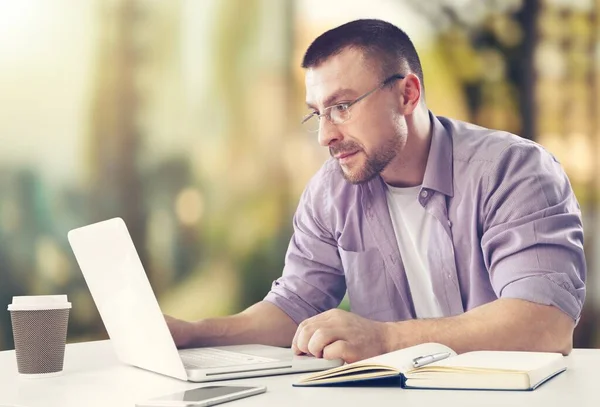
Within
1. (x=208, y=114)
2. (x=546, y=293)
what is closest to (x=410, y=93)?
(x=546, y=293)

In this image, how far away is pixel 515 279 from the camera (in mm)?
1520

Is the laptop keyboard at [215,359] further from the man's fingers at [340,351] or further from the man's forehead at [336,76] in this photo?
the man's forehead at [336,76]

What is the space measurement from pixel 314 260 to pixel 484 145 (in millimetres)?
488

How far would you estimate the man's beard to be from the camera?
6.30 feet

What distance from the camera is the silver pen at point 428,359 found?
3.45ft

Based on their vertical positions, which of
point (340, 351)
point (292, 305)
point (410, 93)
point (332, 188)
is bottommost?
point (292, 305)

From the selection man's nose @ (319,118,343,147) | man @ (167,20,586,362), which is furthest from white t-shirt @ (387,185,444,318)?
man's nose @ (319,118,343,147)

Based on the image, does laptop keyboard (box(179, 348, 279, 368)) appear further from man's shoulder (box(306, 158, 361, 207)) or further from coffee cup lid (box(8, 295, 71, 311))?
man's shoulder (box(306, 158, 361, 207))

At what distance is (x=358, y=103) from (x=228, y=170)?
2.02m

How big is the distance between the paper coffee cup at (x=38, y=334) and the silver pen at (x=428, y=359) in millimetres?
542

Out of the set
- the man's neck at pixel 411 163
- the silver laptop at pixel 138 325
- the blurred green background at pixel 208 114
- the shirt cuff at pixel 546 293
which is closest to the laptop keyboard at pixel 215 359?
the silver laptop at pixel 138 325

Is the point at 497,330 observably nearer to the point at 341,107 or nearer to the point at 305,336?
the point at 305,336

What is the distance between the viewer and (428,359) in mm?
1079

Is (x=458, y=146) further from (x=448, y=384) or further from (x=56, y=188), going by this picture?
(x=56, y=188)
